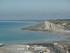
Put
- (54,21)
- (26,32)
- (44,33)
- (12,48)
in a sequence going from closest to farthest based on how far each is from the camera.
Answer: (12,48)
(54,21)
(44,33)
(26,32)

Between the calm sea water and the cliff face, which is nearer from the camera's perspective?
the calm sea water

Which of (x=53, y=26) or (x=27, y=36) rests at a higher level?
(x=53, y=26)

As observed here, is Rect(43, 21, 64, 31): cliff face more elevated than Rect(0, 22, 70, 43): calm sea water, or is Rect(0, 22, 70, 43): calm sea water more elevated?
Rect(43, 21, 64, 31): cliff face

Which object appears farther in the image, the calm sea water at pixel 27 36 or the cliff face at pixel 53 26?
the cliff face at pixel 53 26

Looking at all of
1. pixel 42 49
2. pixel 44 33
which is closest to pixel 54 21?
pixel 44 33

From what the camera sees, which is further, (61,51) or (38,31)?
(38,31)

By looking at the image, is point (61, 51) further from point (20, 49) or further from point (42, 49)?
point (20, 49)

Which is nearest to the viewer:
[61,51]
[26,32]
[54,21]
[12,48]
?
[61,51]

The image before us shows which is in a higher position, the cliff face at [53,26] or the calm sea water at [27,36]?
the cliff face at [53,26]

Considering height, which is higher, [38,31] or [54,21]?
[54,21]

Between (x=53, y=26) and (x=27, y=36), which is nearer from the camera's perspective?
(x=53, y=26)
